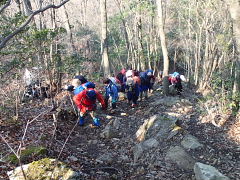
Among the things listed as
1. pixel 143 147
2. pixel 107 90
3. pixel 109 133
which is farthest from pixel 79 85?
pixel 143 147

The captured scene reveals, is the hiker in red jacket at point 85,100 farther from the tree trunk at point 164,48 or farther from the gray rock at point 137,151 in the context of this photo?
the tree trunk at point 164,48

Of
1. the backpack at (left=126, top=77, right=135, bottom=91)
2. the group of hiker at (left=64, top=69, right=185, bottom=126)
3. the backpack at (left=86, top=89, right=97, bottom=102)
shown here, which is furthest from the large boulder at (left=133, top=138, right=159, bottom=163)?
the backpack at (left=126, top=77, right=135, bottom=91)

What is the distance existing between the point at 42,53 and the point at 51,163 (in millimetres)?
6724

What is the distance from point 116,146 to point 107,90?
3.30 meters

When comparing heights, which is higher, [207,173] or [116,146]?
[207,173]

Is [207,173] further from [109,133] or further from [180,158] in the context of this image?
[109,133]

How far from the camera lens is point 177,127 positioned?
745 centimetres

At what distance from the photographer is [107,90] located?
10312 millimetres

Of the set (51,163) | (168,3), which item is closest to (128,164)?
(51,163)

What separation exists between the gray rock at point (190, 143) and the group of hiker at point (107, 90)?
123 inches

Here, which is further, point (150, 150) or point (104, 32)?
point (104, 32)

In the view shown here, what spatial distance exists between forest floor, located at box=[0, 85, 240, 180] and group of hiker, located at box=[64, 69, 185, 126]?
28.2 inches

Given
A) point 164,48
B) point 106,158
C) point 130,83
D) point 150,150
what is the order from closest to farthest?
1. point 106,158
2. point 150,150
3. point 130,83
4. point 164,48

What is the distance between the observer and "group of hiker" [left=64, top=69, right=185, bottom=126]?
845cm
